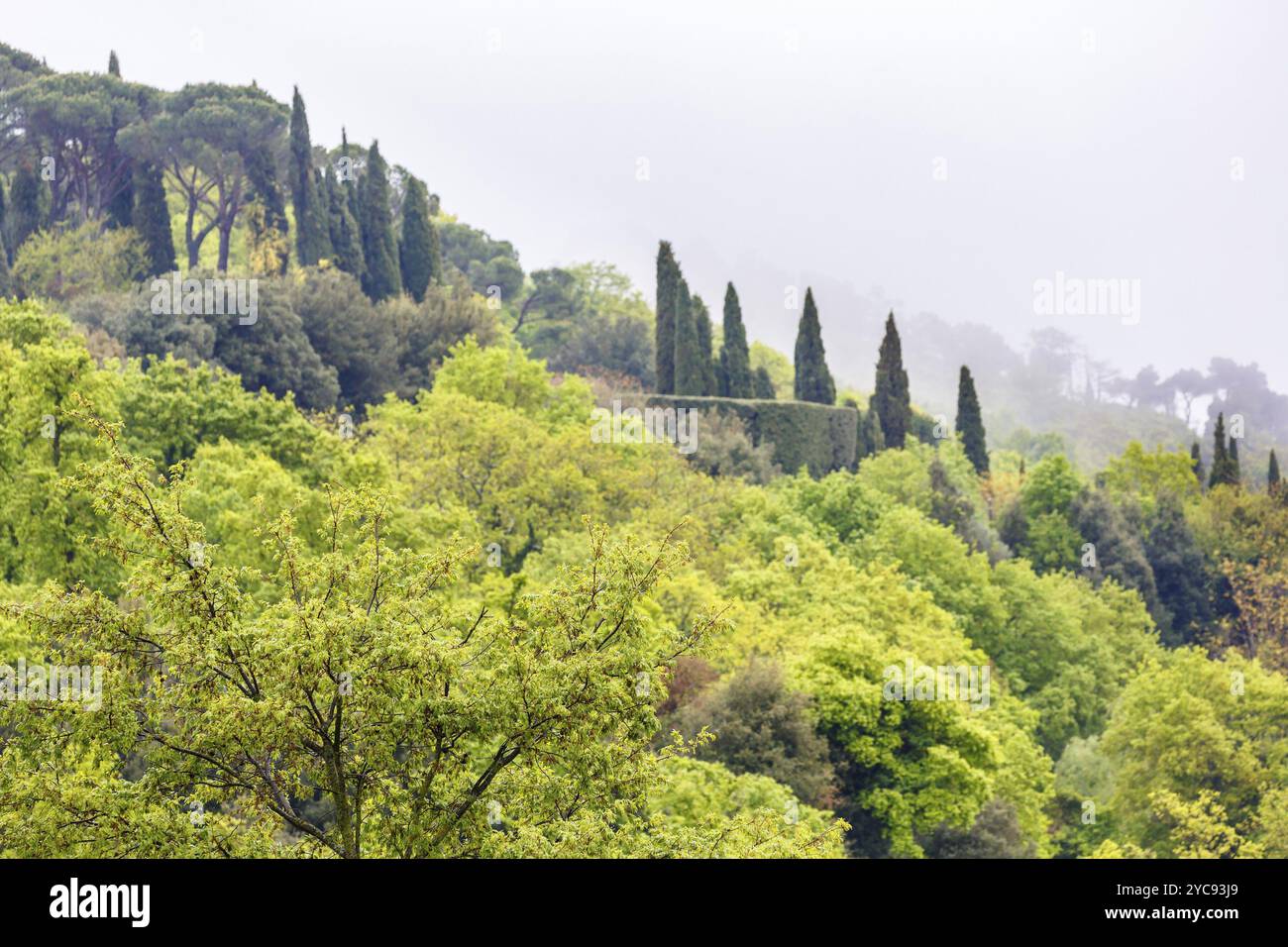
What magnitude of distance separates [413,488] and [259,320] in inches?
605

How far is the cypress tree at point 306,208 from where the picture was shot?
6594cm

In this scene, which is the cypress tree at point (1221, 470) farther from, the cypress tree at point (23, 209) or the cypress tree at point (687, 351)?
the cypress tree at point (23, 209)

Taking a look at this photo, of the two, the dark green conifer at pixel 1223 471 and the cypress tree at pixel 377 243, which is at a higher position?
the cypress tree at pixel 377 243

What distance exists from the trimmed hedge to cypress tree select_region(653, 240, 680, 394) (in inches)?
79.5

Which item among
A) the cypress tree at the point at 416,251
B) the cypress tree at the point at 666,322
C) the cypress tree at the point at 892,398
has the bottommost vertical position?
the cypress tree at the point at 892,398

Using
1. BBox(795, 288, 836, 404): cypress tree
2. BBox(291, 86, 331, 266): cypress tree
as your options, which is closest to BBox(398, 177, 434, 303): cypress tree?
BBox(291, 86, 331, 266): cypress tree

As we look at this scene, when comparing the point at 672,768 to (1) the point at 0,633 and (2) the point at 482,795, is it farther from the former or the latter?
(2) the point at 482,795

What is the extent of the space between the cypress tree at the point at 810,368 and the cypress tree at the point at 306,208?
21832mm

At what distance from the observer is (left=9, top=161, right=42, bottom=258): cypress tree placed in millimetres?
63000

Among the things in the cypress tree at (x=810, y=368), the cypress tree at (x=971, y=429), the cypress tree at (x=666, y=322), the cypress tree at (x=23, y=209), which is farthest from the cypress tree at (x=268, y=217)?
the cypress tree at (x=971, y=429)

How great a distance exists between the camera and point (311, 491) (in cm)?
2983

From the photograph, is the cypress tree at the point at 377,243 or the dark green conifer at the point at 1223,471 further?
the dark green conifer at the point at 1223,471

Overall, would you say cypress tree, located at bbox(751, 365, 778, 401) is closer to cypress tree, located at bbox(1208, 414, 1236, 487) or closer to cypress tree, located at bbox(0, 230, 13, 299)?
cypress tree, located at bbox(1208, 414, 1236, 487)

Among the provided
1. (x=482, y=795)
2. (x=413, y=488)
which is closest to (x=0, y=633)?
(x=482, y=795)
